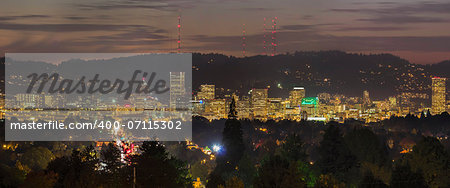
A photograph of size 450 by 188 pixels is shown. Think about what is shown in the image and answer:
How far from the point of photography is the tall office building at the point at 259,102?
132250 mm

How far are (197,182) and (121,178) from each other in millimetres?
20158

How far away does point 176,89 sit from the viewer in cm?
10181

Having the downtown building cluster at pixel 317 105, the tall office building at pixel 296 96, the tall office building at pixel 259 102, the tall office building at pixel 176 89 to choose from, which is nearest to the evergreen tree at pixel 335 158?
the tall office building at pixel 176 89

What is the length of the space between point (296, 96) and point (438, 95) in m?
30.3

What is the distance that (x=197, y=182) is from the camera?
141 ft

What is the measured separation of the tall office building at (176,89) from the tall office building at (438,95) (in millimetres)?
46483

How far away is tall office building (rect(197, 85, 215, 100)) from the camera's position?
126 m

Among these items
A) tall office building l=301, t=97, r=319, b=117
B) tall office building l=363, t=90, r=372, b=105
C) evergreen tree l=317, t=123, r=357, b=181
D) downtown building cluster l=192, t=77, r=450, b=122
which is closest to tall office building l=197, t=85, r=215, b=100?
downtown building cluster l=192, t=77, r=450, b=122

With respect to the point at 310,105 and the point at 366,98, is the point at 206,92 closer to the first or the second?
the point at 310,105

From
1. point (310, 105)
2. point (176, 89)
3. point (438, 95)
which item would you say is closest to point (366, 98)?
point (310, 105)

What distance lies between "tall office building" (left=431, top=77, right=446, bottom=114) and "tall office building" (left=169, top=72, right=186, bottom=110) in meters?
46.5

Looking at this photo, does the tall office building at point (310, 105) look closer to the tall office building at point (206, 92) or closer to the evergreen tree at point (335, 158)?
the tall office building at point (206, 92)

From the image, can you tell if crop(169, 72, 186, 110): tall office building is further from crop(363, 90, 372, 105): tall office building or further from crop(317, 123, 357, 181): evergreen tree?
crop(317, 123, 357, 181): evergreen tree

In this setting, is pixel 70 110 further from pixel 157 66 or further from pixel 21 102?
pixel 157 66
